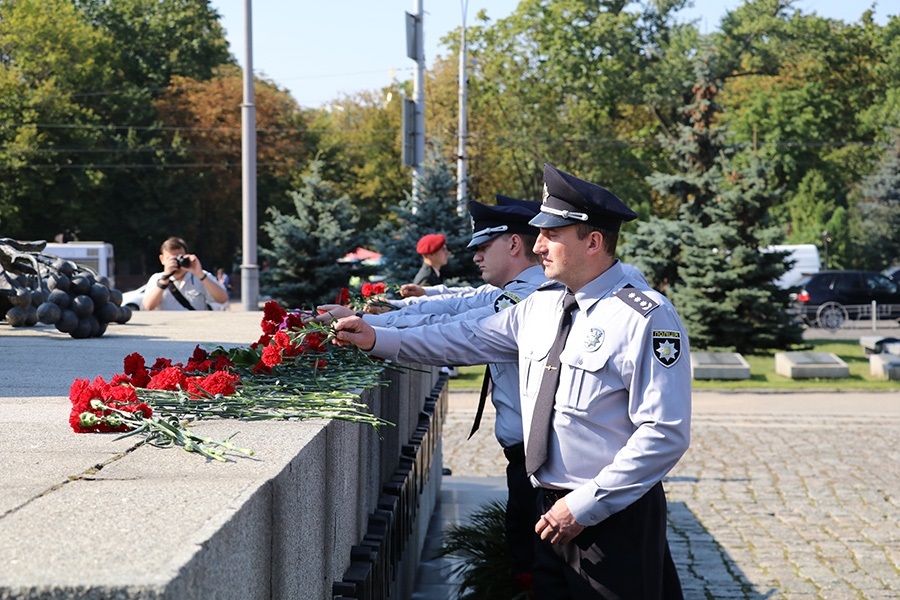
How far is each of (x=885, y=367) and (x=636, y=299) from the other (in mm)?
17991

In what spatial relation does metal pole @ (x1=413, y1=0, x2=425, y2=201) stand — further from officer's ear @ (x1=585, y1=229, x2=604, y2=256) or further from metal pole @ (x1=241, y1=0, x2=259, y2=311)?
officer's ear @ (x1=585, y1=229, x2=604, y2=256)

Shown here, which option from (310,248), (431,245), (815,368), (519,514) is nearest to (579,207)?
(519,514)

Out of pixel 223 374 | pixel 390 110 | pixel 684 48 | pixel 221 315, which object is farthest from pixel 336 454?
pixel 390 110

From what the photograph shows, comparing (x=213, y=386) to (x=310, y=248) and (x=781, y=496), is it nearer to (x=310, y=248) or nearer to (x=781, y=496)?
(x=781, y=496)

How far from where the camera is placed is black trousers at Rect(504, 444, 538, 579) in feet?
17.5

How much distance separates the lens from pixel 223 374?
11.6 ft

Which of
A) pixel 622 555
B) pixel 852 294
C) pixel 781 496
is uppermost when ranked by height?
pixel 622 555

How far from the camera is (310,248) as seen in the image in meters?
23.0

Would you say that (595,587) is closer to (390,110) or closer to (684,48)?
(684,48)

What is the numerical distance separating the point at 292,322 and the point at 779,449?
9.15 m

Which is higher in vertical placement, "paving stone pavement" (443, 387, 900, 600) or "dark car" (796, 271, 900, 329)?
"dark car" (796, 271, 900, 329)

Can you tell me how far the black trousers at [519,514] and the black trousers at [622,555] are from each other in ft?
4.75

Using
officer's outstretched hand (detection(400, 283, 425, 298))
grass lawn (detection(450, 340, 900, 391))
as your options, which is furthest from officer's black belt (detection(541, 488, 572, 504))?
grass lawn (detection(450, 340, 900, 391))

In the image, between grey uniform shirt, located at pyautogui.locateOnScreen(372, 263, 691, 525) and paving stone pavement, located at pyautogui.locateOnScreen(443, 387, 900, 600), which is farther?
paving stone pavement, located at pyautogui.locateOnScreen(443, 387, 900, 600)
